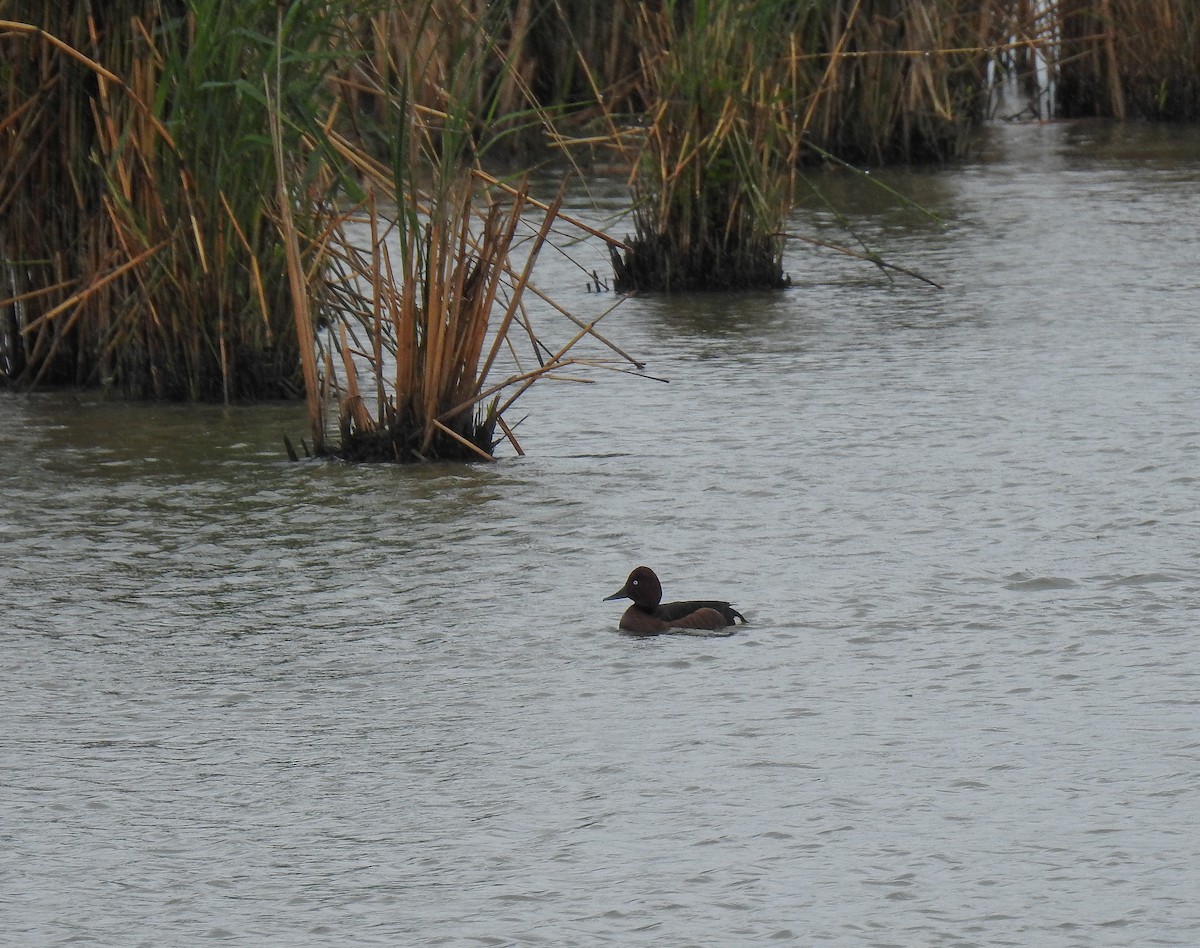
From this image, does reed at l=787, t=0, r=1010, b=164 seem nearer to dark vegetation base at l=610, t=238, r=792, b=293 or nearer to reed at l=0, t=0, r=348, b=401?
dark vegetation base at l=610, t=238, r=792, b=293

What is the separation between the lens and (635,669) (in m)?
4.50

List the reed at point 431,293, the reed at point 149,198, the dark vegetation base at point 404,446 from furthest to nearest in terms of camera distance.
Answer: the reed at point 149,198 < the dark vegetation base at point 404,446 < the reed at point 431,293

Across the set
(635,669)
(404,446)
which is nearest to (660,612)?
(635,669)

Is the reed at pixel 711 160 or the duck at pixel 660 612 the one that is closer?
the duck at pixel 660 612

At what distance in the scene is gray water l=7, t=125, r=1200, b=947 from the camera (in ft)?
11.1

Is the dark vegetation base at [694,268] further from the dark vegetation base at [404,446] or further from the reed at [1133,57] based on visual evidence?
the reed at [1133,57]

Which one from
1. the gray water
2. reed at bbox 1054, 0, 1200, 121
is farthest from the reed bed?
reed at bbox 1054, 0, 1200, 121

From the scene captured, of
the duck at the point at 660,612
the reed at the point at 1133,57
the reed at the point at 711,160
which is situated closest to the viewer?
the duck at the point at 660,612

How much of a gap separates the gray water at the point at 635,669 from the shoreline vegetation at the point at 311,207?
0.77 feet

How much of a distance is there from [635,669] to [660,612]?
19 cm

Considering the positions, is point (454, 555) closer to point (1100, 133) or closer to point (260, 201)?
point (260, 201)

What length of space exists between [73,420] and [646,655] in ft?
10.3

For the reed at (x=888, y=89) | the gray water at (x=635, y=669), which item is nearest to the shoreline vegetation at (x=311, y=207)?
the gray water at (x=635, y=669)

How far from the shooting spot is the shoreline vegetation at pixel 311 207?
20.4 ft
